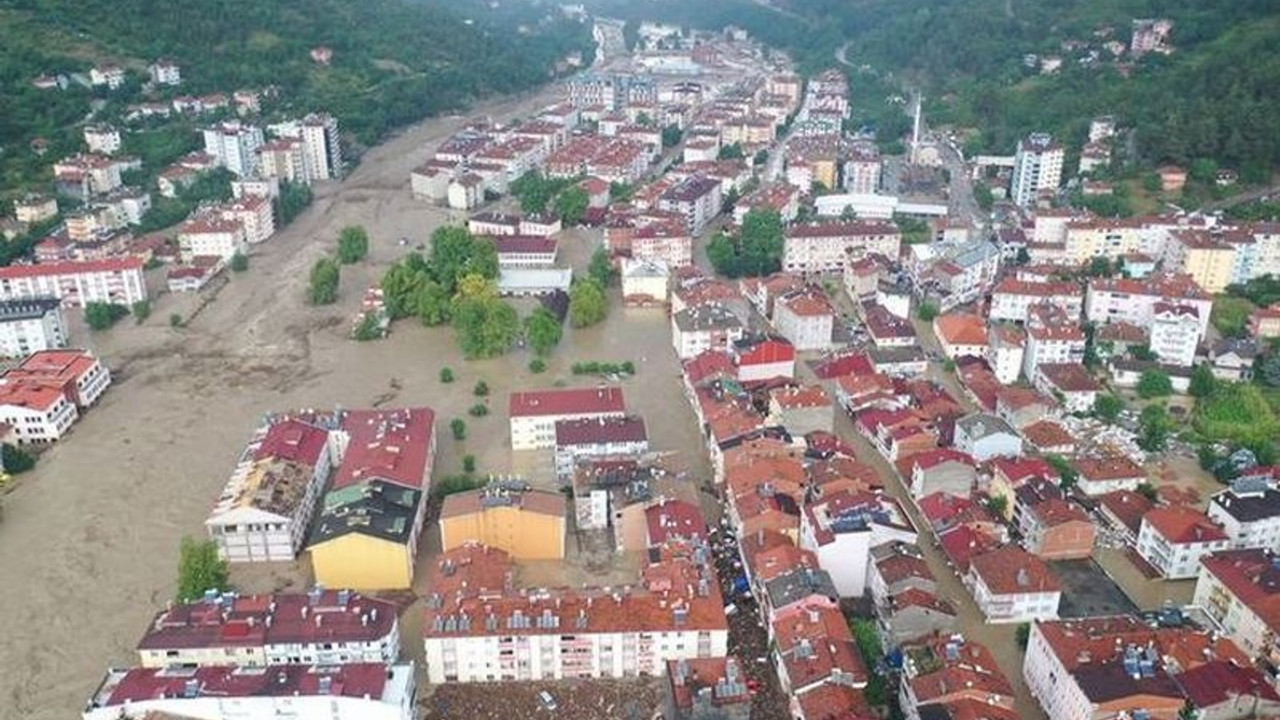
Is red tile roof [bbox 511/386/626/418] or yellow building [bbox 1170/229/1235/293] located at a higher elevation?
yellow building [bbox 1170/229/1235/293]

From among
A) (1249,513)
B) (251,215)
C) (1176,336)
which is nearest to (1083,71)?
(1176,336)

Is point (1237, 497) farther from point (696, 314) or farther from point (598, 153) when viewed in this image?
point (598, 153)

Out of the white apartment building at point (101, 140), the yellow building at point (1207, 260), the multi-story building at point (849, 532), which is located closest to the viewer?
the multi-story building at point (849, 532)

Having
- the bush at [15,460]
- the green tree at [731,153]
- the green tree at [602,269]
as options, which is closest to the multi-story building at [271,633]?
the bush at [15,460]

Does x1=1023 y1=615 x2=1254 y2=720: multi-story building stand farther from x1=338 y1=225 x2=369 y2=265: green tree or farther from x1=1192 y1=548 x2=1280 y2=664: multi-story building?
x1=338 y1=225 x2=369 y2=265: green tree

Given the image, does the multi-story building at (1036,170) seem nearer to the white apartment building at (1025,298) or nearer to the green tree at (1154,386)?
the white apartment building at (1025,298)

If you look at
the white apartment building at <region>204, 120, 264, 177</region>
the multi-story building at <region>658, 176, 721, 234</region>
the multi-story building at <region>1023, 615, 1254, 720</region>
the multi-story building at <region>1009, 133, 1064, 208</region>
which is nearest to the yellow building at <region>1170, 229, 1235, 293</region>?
the multi-story building at <region>1009, 133, 1064, 208</region>
